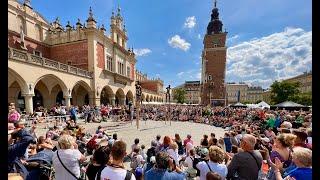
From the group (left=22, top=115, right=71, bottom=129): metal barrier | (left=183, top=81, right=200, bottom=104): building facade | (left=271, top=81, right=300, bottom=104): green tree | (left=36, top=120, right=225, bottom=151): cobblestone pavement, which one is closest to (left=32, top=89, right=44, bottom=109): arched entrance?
(left=36, top=120, right=225, bottom=151): cobblestone pavement

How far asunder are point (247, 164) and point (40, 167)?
136 inches

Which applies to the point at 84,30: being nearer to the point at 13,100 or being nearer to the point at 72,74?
the point at 72,74

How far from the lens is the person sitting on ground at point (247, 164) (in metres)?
3.69

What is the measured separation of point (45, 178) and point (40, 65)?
57.7ft

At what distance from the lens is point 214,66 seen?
213ft

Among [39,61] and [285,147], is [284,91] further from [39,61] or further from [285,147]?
[285,147]

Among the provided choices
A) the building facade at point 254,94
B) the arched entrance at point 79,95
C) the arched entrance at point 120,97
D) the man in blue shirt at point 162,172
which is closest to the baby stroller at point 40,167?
the man in blue shirt at point 162,172

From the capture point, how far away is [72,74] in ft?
75.9

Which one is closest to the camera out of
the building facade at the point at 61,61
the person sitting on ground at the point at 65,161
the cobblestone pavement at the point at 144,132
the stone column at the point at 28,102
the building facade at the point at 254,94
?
the person sitting on ground at the point at 65,161

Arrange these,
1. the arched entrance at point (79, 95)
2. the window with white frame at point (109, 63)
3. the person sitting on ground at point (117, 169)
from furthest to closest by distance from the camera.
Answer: the window with white frame at point (109, 63) → the arched entrance at point (79, 95) → the person sitting on ground at point (117, 169)

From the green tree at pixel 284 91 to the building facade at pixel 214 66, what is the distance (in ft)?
46.3

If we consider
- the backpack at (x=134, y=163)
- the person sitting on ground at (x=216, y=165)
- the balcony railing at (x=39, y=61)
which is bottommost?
the backpack at (x=134, y=163)

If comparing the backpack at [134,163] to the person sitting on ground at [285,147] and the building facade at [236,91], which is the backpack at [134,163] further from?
the building facade at [236,91]
